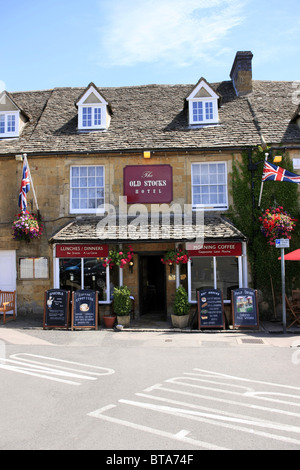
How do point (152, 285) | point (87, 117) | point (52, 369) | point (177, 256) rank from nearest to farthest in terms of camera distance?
point (52, 369)
point (177, 256)
point (152, 285)
point (87, 117)

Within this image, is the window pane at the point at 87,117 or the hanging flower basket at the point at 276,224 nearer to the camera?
the hanging flower basket at the point at 276,224

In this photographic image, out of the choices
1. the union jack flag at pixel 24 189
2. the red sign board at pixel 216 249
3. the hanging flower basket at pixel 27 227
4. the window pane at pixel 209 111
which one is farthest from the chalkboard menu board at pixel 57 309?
the window pane at pixel 209 111

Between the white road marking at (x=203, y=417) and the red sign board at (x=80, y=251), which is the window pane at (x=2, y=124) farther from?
the white road marking at (x=203, y=417)

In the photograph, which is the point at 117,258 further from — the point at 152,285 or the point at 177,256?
the point at 152,285

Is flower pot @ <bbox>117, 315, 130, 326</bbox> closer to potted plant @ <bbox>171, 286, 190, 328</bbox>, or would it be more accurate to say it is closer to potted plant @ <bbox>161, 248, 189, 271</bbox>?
potted plant @ <bbox>171, 286, 190, 328</bbox>

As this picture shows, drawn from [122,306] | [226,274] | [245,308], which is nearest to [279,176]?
[226,274]

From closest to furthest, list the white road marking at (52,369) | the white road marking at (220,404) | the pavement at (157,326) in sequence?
the white road marking at (220,404), the white road marking at (52,369), the pavement at (157,326)

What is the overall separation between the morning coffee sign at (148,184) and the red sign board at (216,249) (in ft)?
8.31

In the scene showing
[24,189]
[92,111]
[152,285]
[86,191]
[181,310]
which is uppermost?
[92,111]

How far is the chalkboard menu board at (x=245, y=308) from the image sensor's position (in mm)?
12094

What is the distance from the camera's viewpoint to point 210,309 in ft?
40.1

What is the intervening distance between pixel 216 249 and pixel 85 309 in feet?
16.3

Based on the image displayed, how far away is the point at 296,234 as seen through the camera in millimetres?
14062
